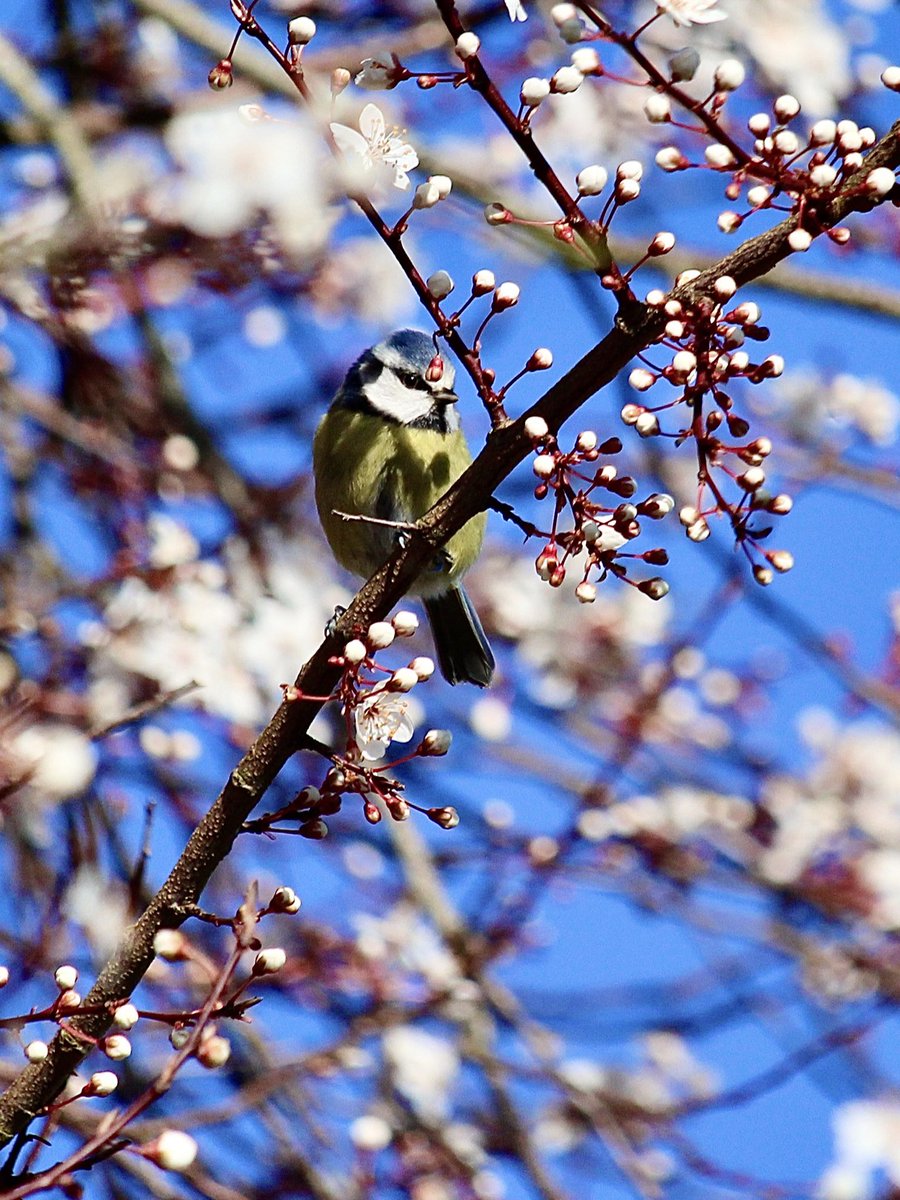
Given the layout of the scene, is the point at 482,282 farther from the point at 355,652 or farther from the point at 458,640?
the point at 458,640

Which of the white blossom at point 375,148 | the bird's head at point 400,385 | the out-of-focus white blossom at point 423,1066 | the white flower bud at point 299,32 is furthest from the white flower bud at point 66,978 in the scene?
the out-of-focus white blossom at point 423,1066

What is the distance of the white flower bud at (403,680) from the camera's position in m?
A: 1.72

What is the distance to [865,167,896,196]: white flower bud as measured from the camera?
1.50 metres

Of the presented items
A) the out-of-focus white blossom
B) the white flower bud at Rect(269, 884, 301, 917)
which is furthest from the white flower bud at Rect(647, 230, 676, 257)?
the out-of-focus white blossom

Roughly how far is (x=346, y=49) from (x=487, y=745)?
2.59 meters

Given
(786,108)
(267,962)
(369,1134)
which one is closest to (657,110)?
(786,108)

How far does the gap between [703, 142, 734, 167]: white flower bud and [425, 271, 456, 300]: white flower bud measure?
0.32m

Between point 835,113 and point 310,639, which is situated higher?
point 835,113

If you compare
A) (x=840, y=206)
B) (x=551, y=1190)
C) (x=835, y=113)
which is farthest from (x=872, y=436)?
(x=840, y=206)

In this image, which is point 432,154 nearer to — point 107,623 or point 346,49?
point 346,49

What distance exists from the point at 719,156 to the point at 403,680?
2.30ft

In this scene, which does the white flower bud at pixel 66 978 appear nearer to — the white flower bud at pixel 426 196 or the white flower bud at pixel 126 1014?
the white flower bud at pixel 126 1014

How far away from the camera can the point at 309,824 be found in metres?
1.67

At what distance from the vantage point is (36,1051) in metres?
1.57
